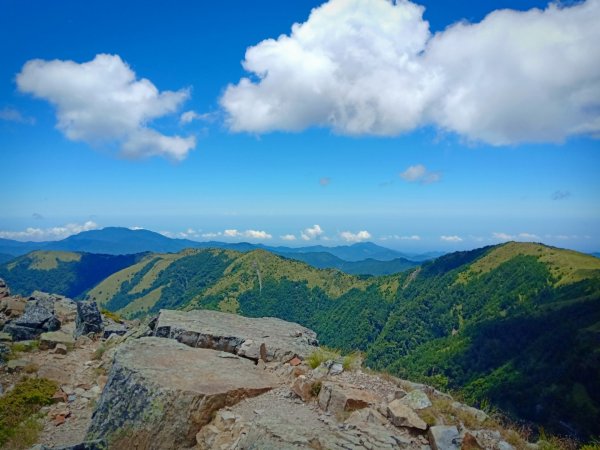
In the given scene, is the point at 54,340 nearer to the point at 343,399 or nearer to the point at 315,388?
the point at 315,388

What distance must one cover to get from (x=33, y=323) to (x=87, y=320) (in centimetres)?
265

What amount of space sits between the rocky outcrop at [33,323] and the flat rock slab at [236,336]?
334 inches

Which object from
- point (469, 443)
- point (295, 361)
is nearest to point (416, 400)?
point (469, 443)

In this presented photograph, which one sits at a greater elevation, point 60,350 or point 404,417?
point 404,417

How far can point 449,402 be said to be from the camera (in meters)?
11.2

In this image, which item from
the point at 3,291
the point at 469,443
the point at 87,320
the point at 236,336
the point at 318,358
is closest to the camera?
the point at 469,443

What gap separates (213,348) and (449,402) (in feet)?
29.5

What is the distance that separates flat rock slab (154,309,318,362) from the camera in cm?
1517

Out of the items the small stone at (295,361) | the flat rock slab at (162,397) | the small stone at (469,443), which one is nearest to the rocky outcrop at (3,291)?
the flat rock slab at (162,397)

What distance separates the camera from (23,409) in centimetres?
1309

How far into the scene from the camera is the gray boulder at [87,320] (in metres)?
22.7

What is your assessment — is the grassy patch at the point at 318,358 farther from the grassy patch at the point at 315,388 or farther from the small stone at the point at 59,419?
the small stone at the point at 59,419

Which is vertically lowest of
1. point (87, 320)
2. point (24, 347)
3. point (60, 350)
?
point (60, 350)

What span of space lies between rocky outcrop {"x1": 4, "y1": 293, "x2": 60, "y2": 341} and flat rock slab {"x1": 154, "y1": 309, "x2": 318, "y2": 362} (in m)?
8.49
